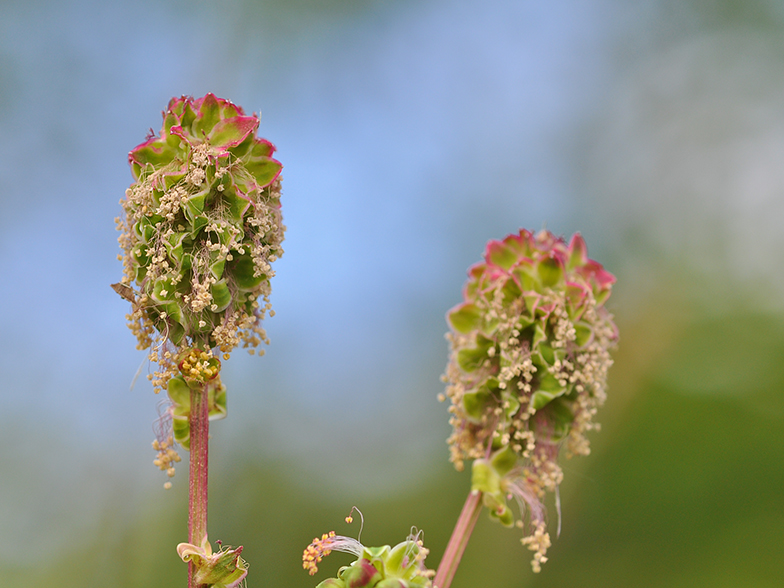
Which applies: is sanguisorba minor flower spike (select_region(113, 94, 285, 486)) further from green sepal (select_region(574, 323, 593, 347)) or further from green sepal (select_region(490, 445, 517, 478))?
green sepal (select_region(574, 323, 593, 347))

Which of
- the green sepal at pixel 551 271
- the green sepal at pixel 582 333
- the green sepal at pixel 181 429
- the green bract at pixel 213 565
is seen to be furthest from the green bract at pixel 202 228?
the green sepal at pixel 582 333

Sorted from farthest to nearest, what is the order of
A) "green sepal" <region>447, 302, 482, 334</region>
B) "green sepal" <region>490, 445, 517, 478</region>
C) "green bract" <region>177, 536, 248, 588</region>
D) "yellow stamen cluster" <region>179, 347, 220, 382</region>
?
1. "green sepal" <region>447, 302, 482, 334</region>
2. "green sepal" <region>490, 445, 517, 478</region>
3. "yellow stamen cluster" <region>179, 347, 220, 382</region>
4. "green bract" <region>177, 536, 248, 588</region>

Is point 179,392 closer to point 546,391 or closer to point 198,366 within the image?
point 198,366

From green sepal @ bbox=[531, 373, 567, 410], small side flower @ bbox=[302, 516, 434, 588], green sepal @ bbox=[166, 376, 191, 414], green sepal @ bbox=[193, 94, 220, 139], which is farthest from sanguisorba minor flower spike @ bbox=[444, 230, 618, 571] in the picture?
green sepal @ bbox=[193, 94, 220, 139]

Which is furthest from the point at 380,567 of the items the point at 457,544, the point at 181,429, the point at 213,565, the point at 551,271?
the point at 551,271

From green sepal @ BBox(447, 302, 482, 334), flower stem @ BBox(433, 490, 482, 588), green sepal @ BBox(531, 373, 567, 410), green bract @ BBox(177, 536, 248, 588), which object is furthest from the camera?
green sepal @ BBox(447, 302, 482, 334)

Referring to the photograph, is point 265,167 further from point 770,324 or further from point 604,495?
point 770,324
